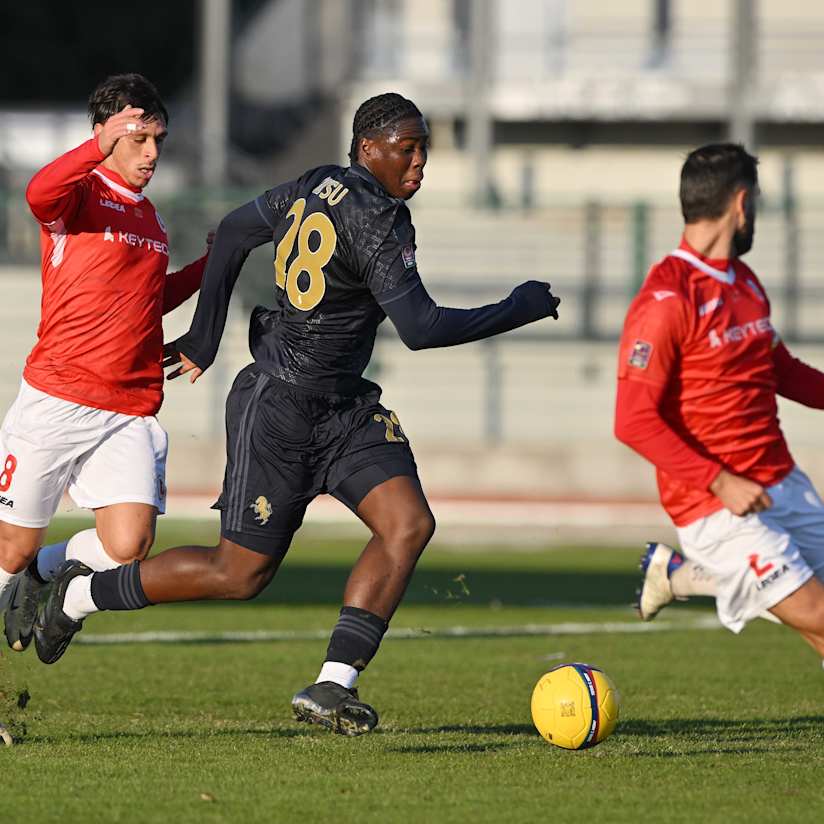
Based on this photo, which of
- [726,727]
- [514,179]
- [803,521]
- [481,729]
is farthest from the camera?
[514,179]

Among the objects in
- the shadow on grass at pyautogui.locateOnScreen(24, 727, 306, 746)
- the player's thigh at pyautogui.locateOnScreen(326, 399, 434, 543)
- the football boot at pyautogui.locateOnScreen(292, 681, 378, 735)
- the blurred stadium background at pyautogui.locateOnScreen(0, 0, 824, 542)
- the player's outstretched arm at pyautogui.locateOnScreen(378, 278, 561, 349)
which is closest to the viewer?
the football boot at pyautogui.locateOnScreen(292, 681, 378, 735)

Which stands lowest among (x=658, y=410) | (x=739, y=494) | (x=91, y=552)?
(x=91, y=552)

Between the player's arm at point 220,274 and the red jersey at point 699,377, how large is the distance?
1.72 metres

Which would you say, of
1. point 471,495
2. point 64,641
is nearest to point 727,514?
point 64,641

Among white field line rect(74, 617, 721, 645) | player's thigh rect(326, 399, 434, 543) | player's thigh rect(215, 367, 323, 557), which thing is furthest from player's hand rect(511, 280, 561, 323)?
white field line rect(74, 617, 721, 645)

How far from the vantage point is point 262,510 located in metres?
6.91

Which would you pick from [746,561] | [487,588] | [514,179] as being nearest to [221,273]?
[746,561]

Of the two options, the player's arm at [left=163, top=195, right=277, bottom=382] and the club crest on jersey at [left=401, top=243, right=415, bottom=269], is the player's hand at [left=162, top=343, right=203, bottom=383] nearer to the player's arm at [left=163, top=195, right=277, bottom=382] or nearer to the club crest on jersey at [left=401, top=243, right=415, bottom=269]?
the player's arm at [left=163, top=195, right=277, bottom=382]

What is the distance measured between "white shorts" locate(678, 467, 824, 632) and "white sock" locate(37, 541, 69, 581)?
282cm

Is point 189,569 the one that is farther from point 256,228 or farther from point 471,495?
point 471,495

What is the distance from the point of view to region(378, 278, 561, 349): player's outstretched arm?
6652 millimetres

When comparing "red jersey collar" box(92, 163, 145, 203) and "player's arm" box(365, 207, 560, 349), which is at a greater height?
"red jersey collar" box(92, 163, 145, 203)

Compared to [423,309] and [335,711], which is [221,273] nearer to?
[423,309]

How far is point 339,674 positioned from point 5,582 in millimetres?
1580
